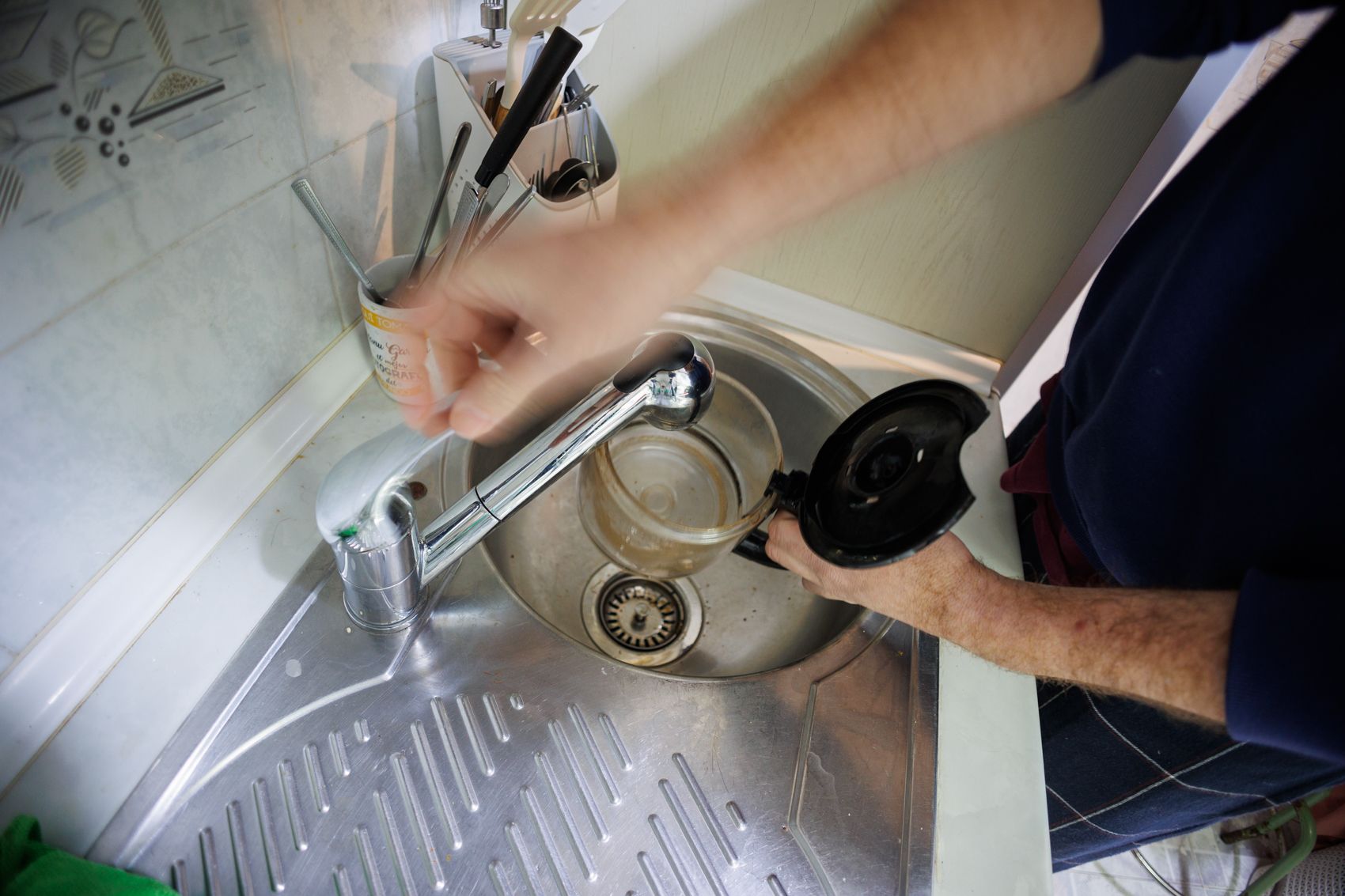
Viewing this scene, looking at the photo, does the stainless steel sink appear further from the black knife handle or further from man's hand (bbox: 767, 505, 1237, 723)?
the black knife handle

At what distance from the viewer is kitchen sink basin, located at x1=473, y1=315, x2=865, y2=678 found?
2.21 feet

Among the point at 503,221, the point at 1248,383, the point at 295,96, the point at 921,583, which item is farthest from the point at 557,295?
the point at 1248,383

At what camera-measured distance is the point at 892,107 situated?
511mm

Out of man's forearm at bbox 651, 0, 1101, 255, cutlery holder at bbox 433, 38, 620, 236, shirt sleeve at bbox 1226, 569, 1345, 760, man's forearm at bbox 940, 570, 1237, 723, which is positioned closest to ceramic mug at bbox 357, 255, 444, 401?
cutlery holder at bbox 433, 38, 620, 236

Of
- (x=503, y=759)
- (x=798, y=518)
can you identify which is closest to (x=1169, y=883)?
(x=798, y=518)

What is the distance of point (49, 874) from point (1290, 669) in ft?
2.07

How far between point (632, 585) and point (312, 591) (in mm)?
299

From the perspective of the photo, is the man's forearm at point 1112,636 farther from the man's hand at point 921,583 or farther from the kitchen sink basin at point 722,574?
the kitchen sink basin at point 722,574

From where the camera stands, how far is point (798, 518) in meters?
0.55

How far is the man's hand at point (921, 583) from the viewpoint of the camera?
518mm

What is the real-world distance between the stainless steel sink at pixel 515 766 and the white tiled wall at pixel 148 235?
0.42ft

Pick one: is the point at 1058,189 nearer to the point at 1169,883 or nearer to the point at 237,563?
the point at 237,563

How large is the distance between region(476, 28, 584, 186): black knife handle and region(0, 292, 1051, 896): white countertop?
0.23 metres

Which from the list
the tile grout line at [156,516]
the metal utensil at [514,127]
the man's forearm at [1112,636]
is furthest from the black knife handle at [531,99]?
the man's forearm at [1112,636]
